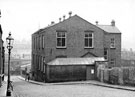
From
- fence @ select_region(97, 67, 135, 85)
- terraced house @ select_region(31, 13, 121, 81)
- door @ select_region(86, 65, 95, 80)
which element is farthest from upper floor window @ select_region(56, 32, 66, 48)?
fence @ select_region(97, 67, 135, 85)

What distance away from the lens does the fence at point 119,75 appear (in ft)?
73.9

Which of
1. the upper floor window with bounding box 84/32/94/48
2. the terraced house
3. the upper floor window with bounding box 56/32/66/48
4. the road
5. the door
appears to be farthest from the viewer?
the upper floor window with bounding box 84/32/94/48

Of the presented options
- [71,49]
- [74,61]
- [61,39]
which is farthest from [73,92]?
[61,39]

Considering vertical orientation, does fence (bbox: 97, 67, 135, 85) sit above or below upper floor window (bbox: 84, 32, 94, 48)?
below

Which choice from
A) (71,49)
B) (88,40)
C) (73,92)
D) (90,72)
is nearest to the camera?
(73,92)

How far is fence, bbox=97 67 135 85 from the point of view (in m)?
22.5

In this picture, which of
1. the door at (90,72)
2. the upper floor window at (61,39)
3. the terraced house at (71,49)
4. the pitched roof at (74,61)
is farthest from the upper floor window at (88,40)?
the door at (90,72)

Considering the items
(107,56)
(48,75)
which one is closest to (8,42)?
(48,75)

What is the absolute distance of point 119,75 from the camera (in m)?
23.7

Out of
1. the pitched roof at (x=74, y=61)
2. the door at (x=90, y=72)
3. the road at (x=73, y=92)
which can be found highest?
the pitched roof at (x=74, y=61)

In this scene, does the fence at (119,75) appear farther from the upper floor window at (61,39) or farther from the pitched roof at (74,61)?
the upper floor window at (61,39)

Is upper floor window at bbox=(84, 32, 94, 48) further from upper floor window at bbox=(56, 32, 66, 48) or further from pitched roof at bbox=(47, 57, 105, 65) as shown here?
upper floor window at bbox=(56, 32, 66, 48)

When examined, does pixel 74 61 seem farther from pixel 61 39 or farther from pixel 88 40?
pixel 88 40

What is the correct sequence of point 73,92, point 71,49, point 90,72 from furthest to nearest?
point 71,49 < point 90,72 < point 73,92
